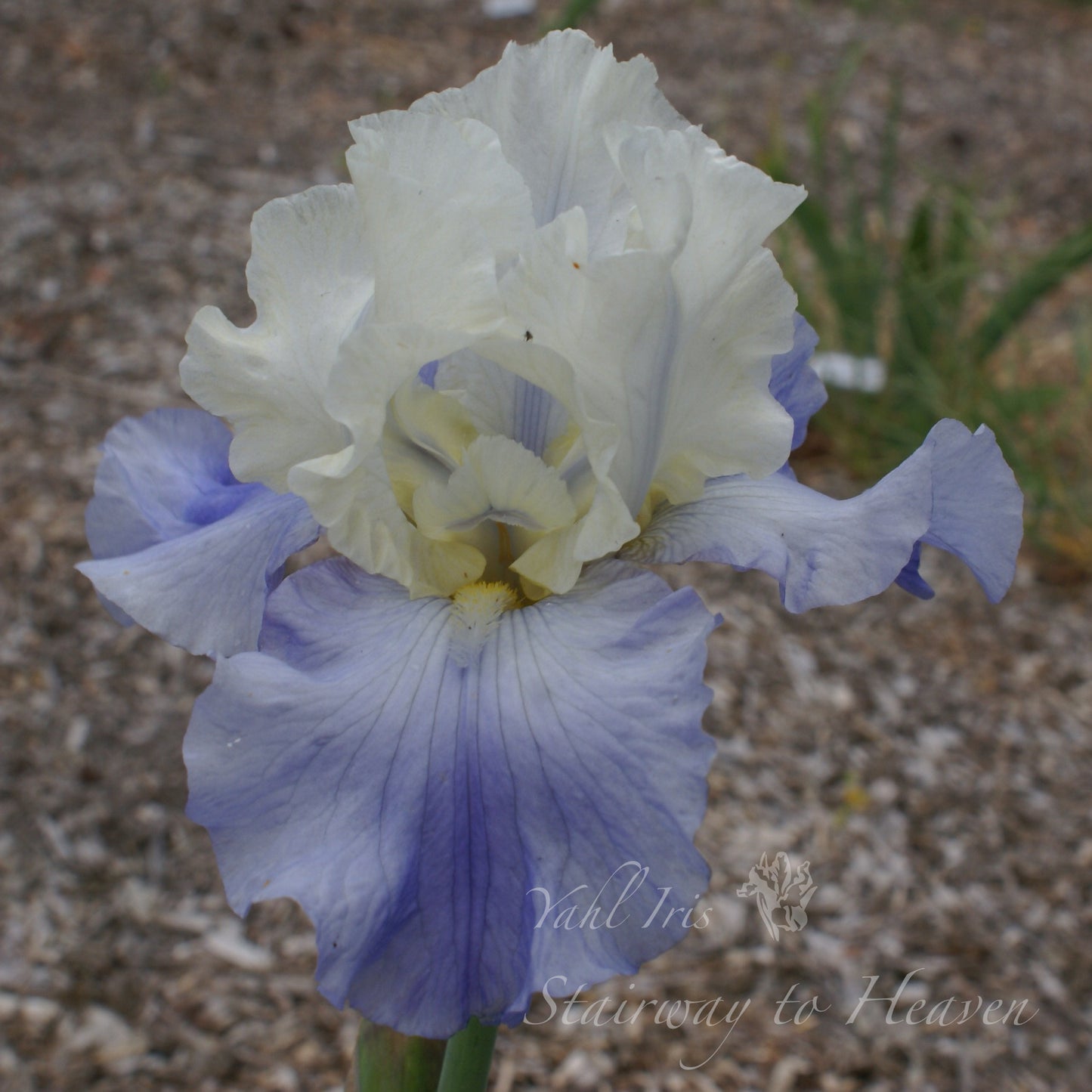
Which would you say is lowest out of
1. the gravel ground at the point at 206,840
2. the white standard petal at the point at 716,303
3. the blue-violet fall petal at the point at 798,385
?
the gravel ground at the point at 206,840

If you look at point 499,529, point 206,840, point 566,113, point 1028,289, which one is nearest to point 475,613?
point 499,529

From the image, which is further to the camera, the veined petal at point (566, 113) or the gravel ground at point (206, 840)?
the gravel ground at point (206, 840)

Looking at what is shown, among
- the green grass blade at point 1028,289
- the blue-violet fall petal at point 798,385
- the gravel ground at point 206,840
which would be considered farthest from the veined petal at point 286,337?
the green grass blade at point 1028,289

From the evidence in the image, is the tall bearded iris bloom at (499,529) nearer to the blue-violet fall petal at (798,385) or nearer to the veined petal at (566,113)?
the veined petal at (566,113)

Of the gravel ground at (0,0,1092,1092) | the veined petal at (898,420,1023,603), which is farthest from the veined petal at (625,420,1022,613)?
the gravel ground at (0,0,1092,1092)

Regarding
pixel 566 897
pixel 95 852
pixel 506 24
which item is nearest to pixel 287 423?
pixel 566 897

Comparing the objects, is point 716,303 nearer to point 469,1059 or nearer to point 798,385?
point 798,385
